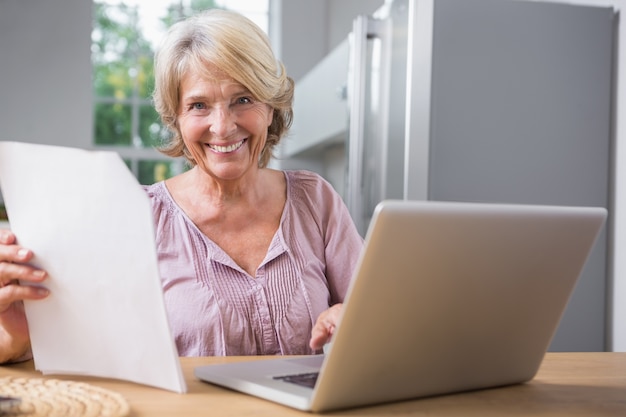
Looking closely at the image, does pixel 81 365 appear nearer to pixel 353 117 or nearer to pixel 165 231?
pixel 165 231

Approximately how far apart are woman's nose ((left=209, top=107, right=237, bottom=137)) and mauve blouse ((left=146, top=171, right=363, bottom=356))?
0.17m

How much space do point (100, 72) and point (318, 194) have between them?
12.9ft

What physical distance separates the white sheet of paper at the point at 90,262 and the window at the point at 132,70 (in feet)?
13.6

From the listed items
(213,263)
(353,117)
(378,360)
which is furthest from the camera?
(353,117)

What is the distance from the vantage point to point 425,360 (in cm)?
79

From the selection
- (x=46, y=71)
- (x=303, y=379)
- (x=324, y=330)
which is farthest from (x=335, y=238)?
(x=46, y=71)

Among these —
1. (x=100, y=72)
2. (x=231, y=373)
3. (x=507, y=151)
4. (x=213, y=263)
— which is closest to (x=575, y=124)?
(x=507, y=151)

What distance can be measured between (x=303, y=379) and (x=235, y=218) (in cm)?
70

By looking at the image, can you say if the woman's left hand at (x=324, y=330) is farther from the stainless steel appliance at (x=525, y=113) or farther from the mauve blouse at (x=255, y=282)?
the stainless steel appliance at (x=525, y=113)

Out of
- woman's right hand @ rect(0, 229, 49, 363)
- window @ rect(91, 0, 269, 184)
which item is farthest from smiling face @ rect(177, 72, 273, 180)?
window @ rect(91, 0, 269, 184)

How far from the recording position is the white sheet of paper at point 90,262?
769mm

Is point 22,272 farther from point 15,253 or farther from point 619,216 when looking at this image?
point 619,216

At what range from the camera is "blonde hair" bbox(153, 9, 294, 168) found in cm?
141

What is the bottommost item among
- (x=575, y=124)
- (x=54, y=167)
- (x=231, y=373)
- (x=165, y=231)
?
(x=231, y=373)
